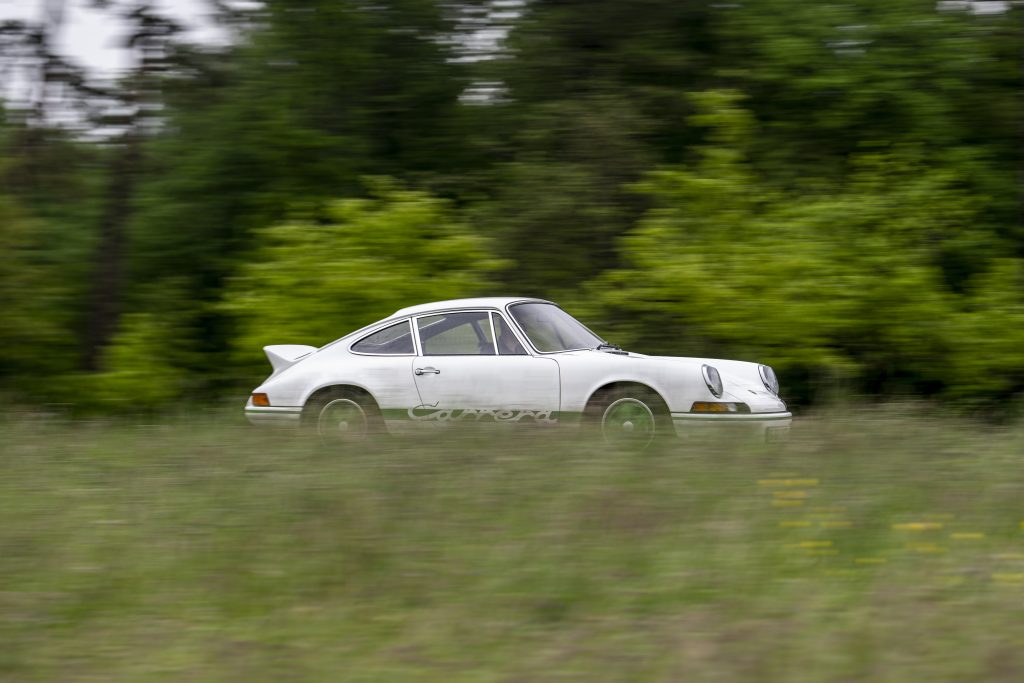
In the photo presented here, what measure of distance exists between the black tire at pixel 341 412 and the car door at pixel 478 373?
37cm

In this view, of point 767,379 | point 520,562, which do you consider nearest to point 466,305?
point 767,379

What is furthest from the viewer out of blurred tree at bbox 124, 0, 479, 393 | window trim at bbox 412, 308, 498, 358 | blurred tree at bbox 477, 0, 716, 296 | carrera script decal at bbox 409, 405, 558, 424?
blurred tree at bbox 124, 0, 479, 393

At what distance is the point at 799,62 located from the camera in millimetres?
14219

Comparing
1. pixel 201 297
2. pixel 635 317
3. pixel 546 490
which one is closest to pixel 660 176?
pixel 635 317

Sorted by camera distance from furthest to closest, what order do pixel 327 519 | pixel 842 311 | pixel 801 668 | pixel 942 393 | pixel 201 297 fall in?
pixel 201 297 → pixel 942 393 → pixel 842 311 → pixel 327 519 → pixel 801 668

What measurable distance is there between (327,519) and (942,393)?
9943mm

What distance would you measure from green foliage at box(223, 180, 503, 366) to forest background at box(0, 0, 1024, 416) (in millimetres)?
36

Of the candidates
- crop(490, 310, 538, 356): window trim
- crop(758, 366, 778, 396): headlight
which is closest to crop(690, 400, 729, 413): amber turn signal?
crop(758, 366, 778, 396): headlight

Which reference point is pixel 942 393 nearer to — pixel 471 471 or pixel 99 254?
pixel 471 471

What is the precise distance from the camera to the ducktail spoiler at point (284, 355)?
351 inches

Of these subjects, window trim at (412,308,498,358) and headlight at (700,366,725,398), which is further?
window trim at (412,308,498,358)

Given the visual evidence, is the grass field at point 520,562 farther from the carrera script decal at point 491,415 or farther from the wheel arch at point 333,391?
the wheel arch at point 333,391

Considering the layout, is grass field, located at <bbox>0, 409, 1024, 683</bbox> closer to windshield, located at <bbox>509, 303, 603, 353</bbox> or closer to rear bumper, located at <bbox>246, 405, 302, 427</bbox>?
rear bumper, located at <bbox>246, 405, 302, 427</bbox>

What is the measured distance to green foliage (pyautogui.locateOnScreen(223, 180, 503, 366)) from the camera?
38.4 ft
